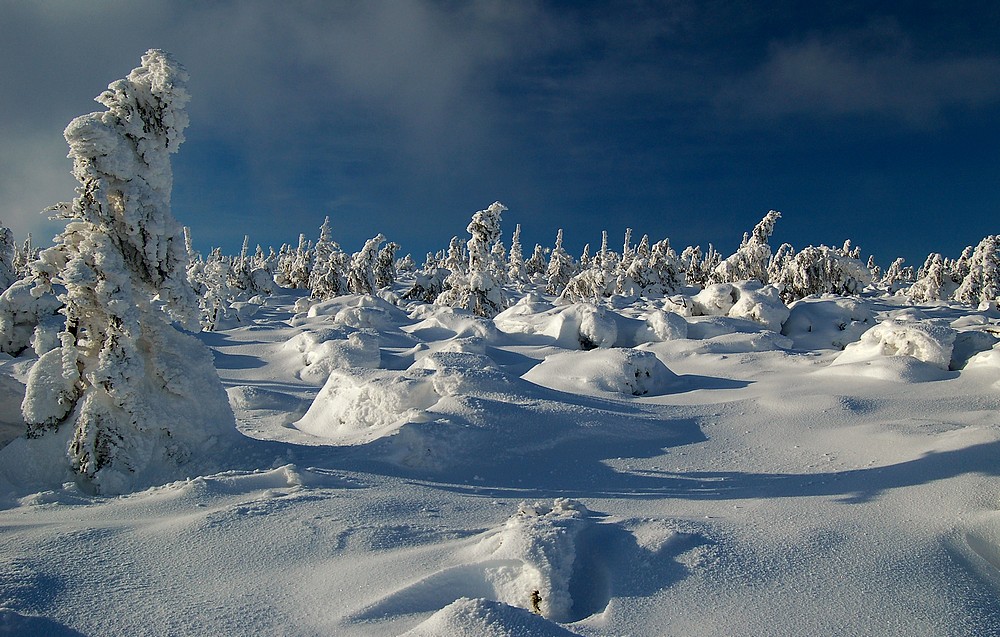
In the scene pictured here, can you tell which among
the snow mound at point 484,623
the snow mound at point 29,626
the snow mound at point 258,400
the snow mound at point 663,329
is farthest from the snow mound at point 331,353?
the snow mound at point 484,623

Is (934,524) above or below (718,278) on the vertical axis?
below

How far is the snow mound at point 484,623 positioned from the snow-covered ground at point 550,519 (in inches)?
0.5

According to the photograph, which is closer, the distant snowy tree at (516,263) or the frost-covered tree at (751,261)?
the frost-covered tree at (751,261)

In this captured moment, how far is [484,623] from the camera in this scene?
8.02 feet

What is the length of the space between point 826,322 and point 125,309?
20.1 m

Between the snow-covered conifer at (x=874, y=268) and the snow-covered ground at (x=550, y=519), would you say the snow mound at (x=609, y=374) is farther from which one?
the snow-covered conifer at (x=874, y=268)

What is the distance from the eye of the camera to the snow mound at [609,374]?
361 inches

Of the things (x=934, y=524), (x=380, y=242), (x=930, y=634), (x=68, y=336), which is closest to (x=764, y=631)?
(x=930, y=634)

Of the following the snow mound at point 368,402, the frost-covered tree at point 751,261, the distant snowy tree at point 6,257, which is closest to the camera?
the snow mound at point 368,402

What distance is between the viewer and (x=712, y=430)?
6.54 metres

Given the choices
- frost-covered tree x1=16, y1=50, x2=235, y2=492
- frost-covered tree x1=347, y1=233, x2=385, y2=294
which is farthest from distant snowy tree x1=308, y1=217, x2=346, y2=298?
frost-covered tree x1=16, y1=50, x2=235, y2=492

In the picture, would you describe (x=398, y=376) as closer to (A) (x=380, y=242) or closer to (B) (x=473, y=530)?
(B) (x=473, y=530)

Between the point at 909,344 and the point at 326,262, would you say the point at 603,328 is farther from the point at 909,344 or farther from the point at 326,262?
the point at 326,262

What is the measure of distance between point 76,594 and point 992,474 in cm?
602
